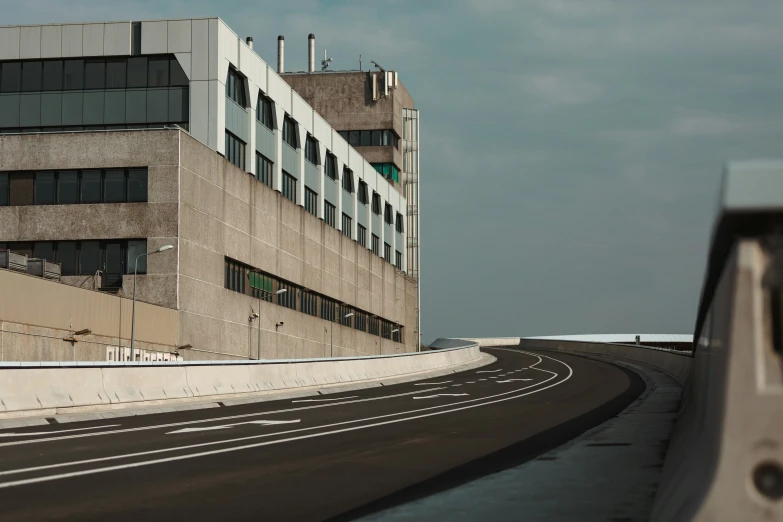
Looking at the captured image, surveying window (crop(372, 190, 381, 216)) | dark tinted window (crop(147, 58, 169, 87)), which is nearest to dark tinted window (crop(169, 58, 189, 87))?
dark tinted window (crop(147, 58, 169, 87))

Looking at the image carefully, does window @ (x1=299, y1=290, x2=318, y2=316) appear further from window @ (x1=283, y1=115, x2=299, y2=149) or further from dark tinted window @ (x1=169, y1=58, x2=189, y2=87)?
dark tinted window @ (x1=169, y1=58, x2=189, y2=87)

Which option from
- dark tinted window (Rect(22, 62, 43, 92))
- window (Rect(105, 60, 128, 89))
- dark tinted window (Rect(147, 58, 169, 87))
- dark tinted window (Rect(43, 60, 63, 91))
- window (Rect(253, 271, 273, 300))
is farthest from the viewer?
window (Rect(253, 271, 273, 300))

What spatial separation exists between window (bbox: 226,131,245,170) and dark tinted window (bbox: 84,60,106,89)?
816 centimetres

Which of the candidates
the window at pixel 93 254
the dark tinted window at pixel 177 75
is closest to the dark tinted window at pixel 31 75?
the dark tinted window at pixel 177 75

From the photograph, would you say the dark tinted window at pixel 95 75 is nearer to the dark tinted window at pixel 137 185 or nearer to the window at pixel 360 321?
the dark tinted window at pixel 137 185

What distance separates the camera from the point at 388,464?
533 inches

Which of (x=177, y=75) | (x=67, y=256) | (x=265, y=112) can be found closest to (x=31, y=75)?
(x=177, y=75)

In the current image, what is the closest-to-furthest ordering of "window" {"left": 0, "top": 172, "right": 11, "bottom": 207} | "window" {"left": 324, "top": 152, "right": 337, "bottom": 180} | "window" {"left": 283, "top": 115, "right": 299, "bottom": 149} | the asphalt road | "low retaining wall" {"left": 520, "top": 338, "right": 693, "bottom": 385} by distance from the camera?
the asphalt road
"low retaining wall" {"left": 520, "top": 338, "right": 693, "bottom": 385}
"window" {"left": 0, "top": 172, "right": 11, "bottom": 207}
"window" {"left": 283, "top": 115, "right": 299, "bottom": 149}
"window" {"left": 324, "top": 152, "right": 337, "bottom": 180}

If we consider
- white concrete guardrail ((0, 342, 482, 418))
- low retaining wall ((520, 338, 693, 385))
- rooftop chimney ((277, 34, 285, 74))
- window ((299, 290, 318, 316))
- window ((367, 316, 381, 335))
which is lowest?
white concrete guardrail ((0, 342, 482, 418))

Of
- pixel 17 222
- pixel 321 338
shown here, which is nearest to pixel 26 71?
pixel 17 222

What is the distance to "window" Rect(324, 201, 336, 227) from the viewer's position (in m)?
82.0

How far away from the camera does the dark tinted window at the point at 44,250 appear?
55.7 m

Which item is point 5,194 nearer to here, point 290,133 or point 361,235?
point 290,133

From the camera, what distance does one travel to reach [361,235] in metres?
93.6
